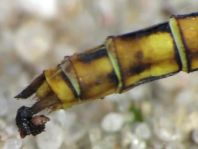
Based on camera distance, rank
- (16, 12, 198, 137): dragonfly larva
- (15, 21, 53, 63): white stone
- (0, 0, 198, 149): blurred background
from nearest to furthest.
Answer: (16, 12, 198, 137): dragonfly larva, (0, 0, 198, 149): blurred background, (15, 21, 53, 63): white stone

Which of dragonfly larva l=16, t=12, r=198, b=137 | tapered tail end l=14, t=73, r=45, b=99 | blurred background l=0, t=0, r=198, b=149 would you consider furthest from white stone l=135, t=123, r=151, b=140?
tapered tail end l=14, t=73, r=45, b=99

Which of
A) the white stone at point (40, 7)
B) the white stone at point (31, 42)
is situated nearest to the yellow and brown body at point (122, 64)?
the white stone at point (31, 42)

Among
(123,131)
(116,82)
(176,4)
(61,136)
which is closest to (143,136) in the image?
(123,131)

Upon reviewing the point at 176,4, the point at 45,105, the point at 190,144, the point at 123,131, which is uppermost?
the point at 45,105

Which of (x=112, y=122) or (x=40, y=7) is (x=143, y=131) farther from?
(x=40, y=7)

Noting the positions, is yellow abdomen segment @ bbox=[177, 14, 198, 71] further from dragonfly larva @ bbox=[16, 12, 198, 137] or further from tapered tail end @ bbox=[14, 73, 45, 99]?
tapered tail end @ bbox=[14, 73, 45, 99]

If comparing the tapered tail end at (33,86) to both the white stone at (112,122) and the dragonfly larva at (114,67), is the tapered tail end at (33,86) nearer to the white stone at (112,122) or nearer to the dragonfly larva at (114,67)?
the dragonfly larva at (114,67)

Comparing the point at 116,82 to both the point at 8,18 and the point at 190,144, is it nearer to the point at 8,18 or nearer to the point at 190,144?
the point at 190,144
